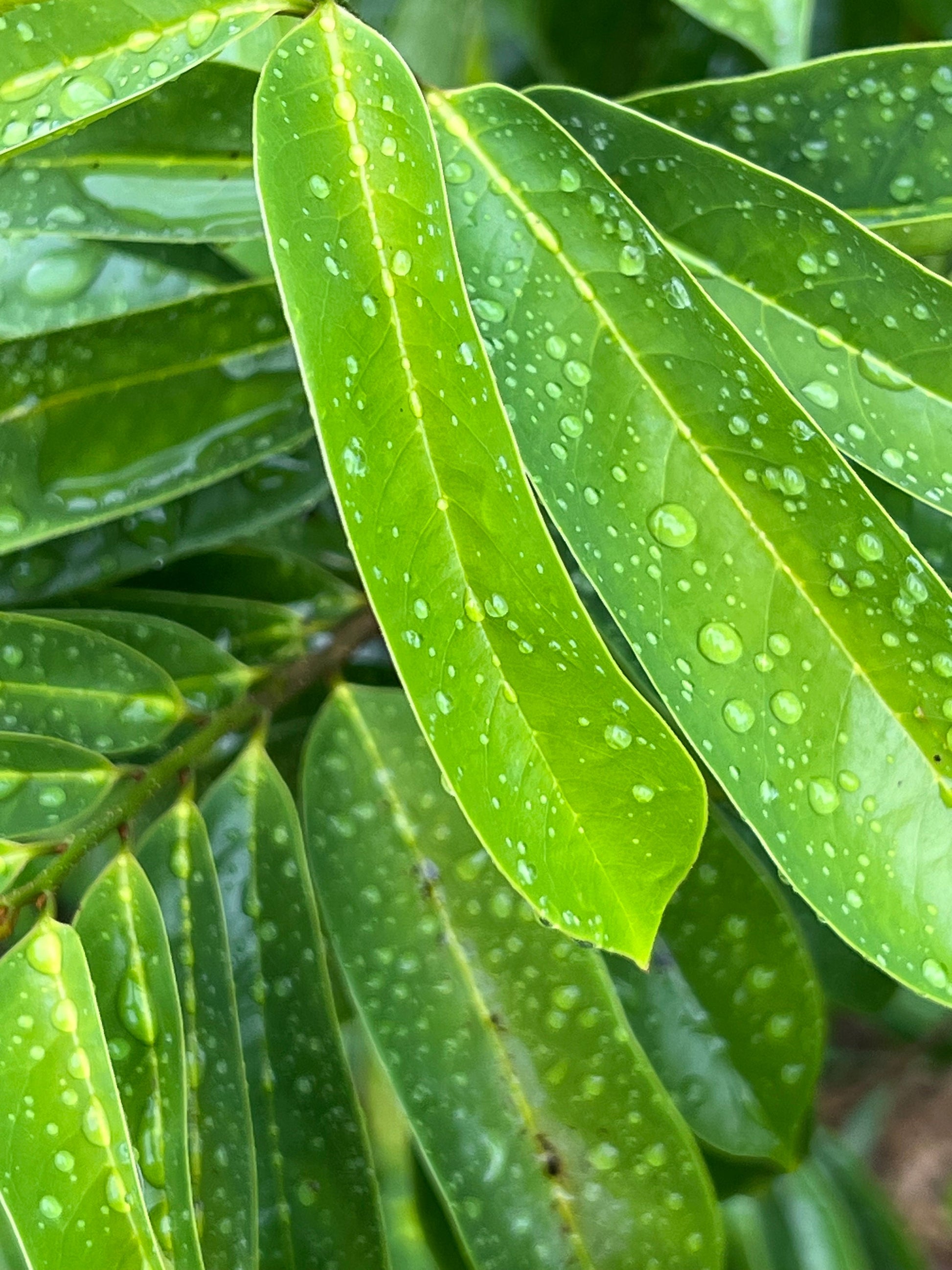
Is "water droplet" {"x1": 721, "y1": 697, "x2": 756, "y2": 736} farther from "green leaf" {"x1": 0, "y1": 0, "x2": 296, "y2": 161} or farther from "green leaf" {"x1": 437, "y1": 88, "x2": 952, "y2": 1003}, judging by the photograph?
"green leaf" {"x1": 0, "y1": 0, "x2": 296, "y2": 161}

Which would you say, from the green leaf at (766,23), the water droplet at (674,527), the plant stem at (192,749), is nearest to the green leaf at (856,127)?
the green leaf at (766,23)

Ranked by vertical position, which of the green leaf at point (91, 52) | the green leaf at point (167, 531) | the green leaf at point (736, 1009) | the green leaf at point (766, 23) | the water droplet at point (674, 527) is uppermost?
the green leaf at point (91, 52)

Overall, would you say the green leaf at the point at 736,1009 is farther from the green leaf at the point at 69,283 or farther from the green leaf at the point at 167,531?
the green leaf at the point at 69,283

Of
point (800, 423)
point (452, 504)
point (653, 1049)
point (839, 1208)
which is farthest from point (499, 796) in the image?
point (839, 1208)

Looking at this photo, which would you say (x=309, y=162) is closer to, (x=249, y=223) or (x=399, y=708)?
(x=249, y=223)

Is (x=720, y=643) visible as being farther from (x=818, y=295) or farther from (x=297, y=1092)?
(x=297, y=1092)

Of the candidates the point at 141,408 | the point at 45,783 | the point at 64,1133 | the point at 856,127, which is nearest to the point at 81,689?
the point at 45,783

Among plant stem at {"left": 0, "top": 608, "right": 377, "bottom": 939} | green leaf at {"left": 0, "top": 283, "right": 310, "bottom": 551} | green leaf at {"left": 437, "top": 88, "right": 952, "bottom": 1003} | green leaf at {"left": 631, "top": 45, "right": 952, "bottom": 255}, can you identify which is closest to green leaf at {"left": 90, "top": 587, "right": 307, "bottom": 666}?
plant stem at {"left": 0, "top": 608, "right": 377, "bottom": 939}
